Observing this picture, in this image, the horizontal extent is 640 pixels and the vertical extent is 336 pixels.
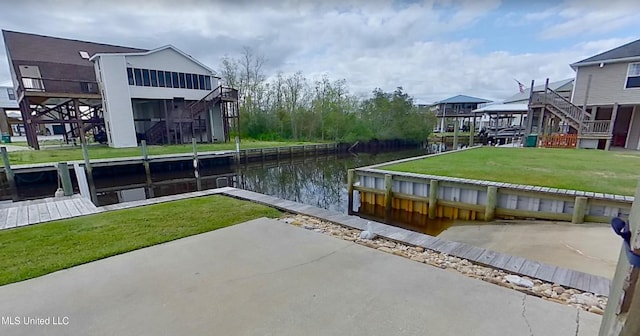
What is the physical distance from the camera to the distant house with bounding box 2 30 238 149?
59.1ft

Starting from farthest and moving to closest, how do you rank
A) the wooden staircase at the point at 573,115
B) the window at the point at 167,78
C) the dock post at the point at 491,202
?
1. the window at the point at 167,78
2. the wooden staircase at the point at 573,115
3. the dock post at the point at 491,202

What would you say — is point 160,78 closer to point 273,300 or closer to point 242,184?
point 242,184

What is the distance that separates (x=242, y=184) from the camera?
1404 cm

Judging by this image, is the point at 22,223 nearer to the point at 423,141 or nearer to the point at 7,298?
the point at 7,298

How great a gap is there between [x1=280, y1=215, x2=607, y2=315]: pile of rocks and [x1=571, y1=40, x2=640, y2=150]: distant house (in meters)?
16.3

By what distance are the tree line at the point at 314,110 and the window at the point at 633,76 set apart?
16.7m

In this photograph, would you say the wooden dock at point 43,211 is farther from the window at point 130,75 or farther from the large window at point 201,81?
the large window at point 201,81

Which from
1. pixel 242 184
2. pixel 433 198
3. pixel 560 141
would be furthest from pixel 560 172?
pixel 242 184

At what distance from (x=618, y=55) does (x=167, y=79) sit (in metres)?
26.2

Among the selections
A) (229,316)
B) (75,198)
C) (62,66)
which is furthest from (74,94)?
(229,316)

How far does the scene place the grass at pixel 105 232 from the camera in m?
3.14

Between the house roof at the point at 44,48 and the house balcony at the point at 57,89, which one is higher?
the house roof at the point at 44,48

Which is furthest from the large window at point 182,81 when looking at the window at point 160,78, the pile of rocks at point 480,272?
the pile of rocks at point 480,272

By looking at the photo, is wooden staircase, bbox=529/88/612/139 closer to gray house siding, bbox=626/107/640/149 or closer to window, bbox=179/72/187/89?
gray house siding, bbox=626/107/640/149
